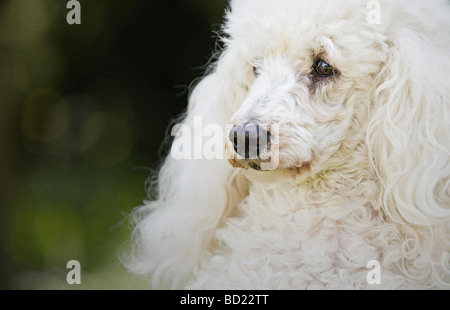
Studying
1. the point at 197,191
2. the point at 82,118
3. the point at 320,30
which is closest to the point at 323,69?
the point at 320,30

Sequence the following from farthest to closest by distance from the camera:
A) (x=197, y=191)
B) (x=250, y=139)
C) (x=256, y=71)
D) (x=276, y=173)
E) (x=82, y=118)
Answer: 1. (x=82, y=118)
2. (x=197, y=191)
3. (x=256, y=71)
4. (x=276, y=173)
5. (x=250, y=139)

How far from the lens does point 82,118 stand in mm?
2805

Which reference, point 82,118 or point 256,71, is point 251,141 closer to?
point 256,71

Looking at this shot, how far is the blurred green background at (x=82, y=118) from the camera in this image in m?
2.46

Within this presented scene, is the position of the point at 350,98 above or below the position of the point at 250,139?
above

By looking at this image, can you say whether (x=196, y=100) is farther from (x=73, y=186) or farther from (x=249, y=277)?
(x=73, y=186)

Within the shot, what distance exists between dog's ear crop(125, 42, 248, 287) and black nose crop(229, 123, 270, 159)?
0.94 feet

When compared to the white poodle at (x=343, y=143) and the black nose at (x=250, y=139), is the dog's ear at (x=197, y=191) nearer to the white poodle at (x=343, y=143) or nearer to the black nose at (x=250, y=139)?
the white poodle at (x=343, y=143)

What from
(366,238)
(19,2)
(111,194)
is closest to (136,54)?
(19,2)

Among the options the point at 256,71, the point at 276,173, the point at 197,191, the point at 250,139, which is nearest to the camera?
the point at 250,139

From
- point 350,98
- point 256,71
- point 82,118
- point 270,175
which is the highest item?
point 82,118

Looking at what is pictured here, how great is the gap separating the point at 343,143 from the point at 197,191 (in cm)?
44

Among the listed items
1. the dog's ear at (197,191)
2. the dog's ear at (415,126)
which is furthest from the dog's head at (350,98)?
the dog's ear at (197,191)

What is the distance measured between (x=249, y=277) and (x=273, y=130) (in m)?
0.38
